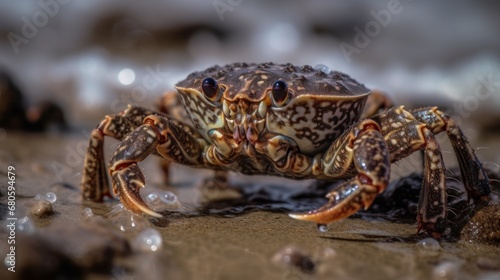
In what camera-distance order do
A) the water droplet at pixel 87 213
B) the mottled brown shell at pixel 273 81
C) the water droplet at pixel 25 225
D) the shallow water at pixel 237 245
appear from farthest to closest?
the water droplet at pixel 87 213 < the mottled brown shell at pixel 273 81 < the water droplet at pixel 25 225 < the shallow water at pixel 237 245

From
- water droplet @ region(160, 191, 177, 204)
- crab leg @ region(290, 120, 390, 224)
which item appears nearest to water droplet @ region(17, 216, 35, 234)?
water droplet @ region(160, 191, 177, 204)

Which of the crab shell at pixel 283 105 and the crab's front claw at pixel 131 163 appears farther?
the crab shell at pixel 283 105

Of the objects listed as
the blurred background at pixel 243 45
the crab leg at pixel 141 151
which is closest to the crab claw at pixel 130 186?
the crab leg at pixel 141 151

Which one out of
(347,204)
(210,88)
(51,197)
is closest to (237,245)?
(347,204)

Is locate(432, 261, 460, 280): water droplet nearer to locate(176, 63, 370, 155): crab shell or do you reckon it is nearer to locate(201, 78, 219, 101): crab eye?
locate(176, 63, 370, 155): crab shell

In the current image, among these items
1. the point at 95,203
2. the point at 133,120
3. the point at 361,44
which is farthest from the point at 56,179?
the point at 361,44

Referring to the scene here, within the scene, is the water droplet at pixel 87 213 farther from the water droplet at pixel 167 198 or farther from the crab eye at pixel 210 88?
the crab eye at pixel 210 88

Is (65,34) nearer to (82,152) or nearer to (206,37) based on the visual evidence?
(206,37)
